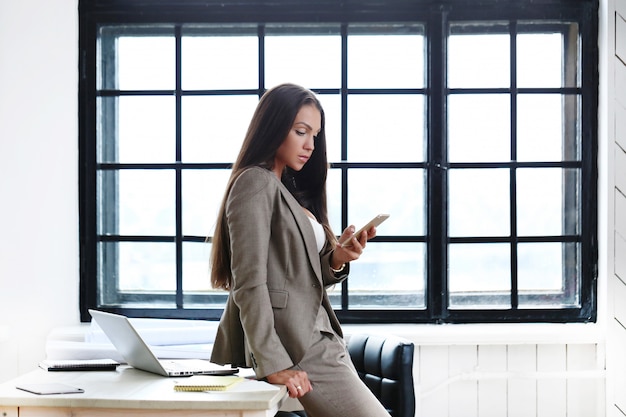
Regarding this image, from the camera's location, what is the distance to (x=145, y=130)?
175 inches

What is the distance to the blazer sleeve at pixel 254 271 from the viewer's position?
2.64 m

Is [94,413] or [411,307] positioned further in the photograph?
[411,307]

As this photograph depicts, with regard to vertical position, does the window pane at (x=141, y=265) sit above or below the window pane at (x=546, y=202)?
below

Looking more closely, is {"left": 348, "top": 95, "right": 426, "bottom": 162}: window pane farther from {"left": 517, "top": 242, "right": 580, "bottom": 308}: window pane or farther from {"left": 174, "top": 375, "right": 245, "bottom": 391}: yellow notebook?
{"left": 174, "top": 375, "right": 245, "bottom": 391}: yellow notebook

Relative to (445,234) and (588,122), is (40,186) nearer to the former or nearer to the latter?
(445,234)

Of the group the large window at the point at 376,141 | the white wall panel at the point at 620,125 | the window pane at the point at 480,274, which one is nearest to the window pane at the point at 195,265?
the large window at the point at 376,141

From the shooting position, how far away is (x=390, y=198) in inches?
173

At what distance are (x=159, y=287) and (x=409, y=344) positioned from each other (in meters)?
1.51

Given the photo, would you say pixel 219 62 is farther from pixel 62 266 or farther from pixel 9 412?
pixel 9 412

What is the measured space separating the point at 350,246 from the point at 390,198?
154cm

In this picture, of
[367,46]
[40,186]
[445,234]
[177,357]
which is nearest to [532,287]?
[445,234]

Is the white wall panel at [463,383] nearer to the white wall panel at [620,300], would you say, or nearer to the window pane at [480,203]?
the window pane at [480,203]

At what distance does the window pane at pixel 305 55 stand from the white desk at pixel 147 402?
2138 mm

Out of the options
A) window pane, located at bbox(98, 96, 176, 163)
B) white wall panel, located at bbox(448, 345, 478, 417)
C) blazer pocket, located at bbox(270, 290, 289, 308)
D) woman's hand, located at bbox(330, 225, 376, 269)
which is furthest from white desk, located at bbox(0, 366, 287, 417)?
window pane, located at bbox(98, 96, 176, 163)
